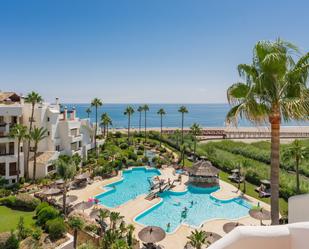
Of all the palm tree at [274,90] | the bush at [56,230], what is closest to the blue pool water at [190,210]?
the bush at [56,230]

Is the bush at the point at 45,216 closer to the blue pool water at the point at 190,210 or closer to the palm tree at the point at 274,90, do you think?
the blue pool water at the point at 190,210

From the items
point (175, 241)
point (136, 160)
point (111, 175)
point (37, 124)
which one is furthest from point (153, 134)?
point (175, 241)

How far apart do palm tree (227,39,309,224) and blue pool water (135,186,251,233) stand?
15.6m

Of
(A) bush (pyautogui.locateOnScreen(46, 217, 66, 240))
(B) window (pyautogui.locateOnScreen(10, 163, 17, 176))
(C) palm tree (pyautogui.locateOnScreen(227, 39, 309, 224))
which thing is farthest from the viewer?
(B) window (pyautogui.locateOnScreen(10, 163, 17, 176))

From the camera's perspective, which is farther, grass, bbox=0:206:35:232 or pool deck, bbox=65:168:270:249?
grass, bbox=0:206:35:232

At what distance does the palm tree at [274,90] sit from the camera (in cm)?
668

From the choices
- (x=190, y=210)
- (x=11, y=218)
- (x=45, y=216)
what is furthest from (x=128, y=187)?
(x=11, y=218)

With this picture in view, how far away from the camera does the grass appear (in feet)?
62.4

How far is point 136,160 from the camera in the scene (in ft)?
134

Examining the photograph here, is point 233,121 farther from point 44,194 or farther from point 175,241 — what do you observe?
point 44,194

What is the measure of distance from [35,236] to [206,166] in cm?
2046

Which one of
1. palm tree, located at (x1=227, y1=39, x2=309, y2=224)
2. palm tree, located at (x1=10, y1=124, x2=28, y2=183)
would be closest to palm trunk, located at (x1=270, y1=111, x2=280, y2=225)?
palm tree, located at (x1=227, y1=39, x2=309, y2=224)

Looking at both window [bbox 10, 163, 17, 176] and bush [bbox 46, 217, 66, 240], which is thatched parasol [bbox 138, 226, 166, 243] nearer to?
bush [bbox 46, 217, 66, 240]

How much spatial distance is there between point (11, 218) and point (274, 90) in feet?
73.4
